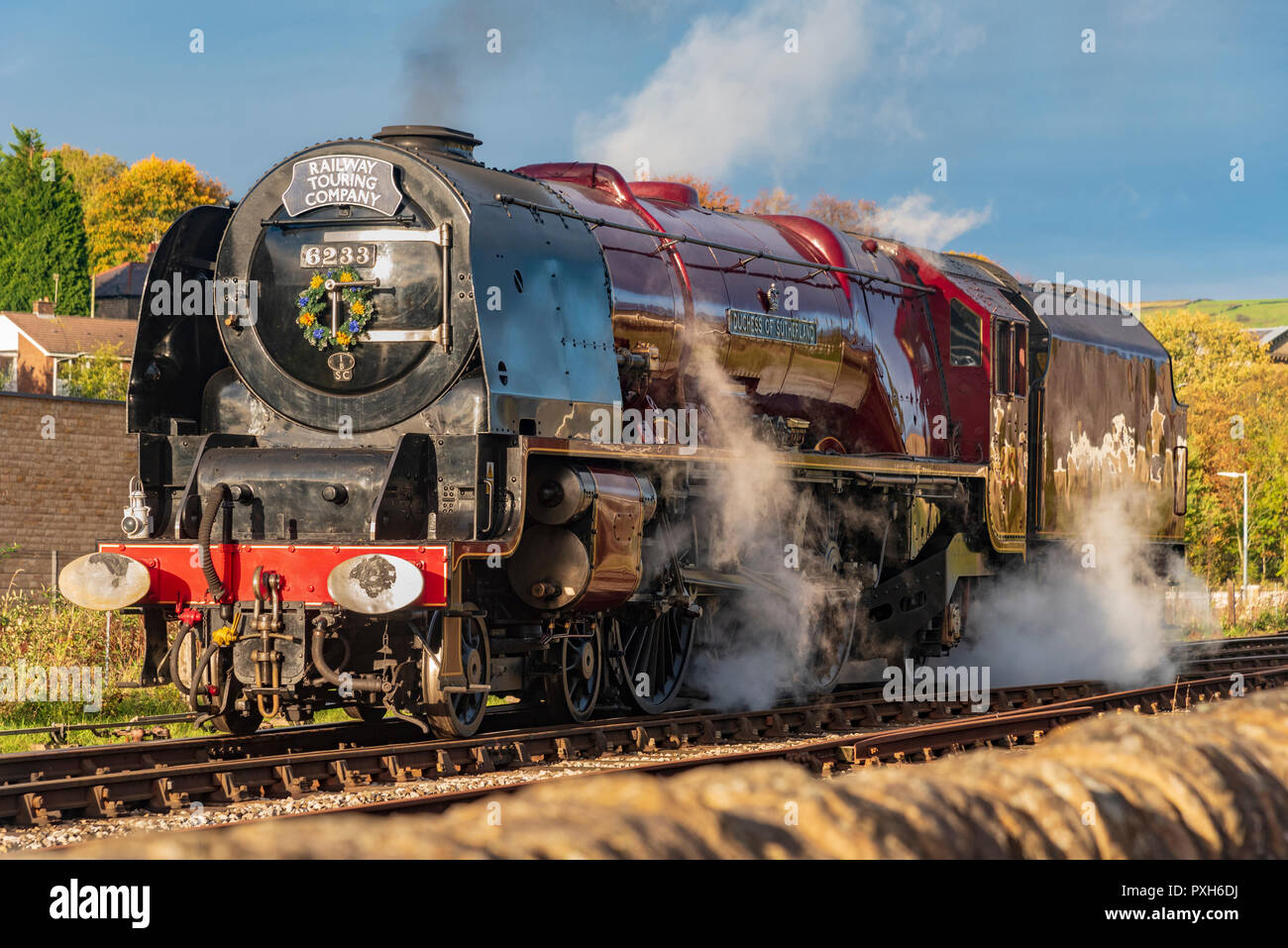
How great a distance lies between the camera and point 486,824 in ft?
10.0

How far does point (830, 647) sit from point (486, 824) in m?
10.5

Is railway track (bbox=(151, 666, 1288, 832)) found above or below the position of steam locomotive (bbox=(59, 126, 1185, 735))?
below

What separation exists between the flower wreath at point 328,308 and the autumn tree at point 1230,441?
28.3 m

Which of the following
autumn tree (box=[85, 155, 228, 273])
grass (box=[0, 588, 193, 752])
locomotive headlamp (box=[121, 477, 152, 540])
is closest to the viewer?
locomotive headlamp (box=[121, 477, 152, 540])

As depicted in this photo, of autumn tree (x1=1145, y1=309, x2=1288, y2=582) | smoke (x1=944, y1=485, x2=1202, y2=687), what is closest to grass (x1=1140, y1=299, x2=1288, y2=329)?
autumn tree (x1=1145, y1=309, x2=1288, y2=582)

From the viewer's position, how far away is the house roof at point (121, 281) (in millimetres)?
71938

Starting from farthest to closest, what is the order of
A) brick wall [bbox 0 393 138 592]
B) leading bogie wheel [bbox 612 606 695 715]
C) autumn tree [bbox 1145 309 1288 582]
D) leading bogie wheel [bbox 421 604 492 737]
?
autumn tree [bbox 1145 309 1288 582] → brick wall [bbox 0 393 138 592] → leading bogie wheel [bbox 612 606 695 715] → leading bogie wheel [bbox 421 604 492 737]

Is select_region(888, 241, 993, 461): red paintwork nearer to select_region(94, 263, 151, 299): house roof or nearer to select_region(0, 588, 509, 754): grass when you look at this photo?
select_region(0, 588, 509, 754): grass

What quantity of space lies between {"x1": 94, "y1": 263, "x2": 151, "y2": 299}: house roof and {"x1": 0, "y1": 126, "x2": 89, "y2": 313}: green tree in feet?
6.35

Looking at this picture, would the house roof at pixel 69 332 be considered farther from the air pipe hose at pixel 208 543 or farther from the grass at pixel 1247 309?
the grass at pixel 1247 309

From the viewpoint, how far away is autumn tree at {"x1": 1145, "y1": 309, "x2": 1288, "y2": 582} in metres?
42.5

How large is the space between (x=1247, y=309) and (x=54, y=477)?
146 metres
